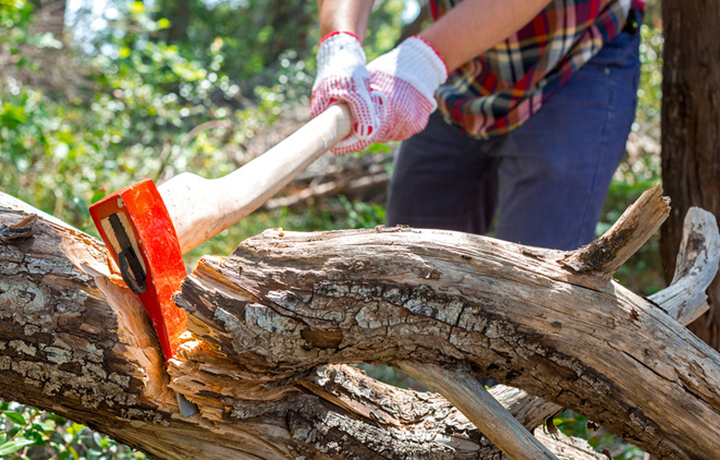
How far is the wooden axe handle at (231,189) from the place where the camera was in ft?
4.27

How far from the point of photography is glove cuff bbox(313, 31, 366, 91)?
67.0 inches

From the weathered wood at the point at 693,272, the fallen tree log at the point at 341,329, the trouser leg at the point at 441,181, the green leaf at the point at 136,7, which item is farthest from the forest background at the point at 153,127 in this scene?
the fallen tree log at the point at 341,329

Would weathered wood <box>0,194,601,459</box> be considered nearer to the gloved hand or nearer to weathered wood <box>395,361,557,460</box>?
weathered wood <box>395,361,557,460</box>

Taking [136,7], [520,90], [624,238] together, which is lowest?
[624,238]

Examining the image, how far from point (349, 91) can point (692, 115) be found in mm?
1898

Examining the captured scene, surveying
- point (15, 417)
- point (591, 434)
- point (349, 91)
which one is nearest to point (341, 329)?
point (349, 91)

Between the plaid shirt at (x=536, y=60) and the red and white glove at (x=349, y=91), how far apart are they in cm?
53

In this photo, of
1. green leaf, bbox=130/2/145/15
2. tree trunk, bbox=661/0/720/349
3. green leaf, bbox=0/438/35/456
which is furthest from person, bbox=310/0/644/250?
green leaf, bbox=130/2/145/15

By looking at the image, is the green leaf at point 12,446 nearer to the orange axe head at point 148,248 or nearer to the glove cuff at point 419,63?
the orange axe head at point 148,248

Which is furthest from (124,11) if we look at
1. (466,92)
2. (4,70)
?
(466,92)

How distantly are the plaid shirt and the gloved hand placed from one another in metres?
0.34

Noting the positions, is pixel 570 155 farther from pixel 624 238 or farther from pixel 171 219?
pixel 171 219

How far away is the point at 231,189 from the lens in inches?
53.3

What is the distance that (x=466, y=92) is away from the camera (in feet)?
7.01
